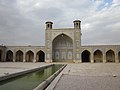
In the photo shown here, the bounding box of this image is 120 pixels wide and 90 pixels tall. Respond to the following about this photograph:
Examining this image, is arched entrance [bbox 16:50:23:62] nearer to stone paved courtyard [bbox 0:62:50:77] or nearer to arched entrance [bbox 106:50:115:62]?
stone paved courtyard [bbox 0:62:50:77]

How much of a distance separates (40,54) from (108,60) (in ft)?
42.6

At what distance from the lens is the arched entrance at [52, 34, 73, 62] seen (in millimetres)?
26141

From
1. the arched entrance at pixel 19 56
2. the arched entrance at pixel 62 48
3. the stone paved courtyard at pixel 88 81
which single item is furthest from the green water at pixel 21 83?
the arched entrance at pixel 19 56

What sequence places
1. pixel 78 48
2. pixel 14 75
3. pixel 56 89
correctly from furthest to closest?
pixel 78 48 < pixel 14 75 < pixel 56 89

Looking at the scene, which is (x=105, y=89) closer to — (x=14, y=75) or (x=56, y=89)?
(x=56, y=89)

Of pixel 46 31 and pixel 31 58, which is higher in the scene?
pixel 46 31

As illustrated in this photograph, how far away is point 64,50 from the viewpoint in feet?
86.8

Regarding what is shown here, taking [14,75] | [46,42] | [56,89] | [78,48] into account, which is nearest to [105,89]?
[56,89]

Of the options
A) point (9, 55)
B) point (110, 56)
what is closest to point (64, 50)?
point (110, 56)

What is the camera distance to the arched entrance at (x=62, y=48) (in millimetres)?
26141

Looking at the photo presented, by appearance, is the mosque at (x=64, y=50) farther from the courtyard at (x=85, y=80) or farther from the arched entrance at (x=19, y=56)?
the courtyard at (x=85, y=80)

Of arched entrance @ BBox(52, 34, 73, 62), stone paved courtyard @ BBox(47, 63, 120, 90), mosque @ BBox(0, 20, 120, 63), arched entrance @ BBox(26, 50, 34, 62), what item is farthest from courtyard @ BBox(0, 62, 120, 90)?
arched entrance @ BBox(26, 50, 34, 62)

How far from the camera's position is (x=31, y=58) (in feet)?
93.7

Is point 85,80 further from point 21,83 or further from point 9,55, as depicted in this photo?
point 9,55
